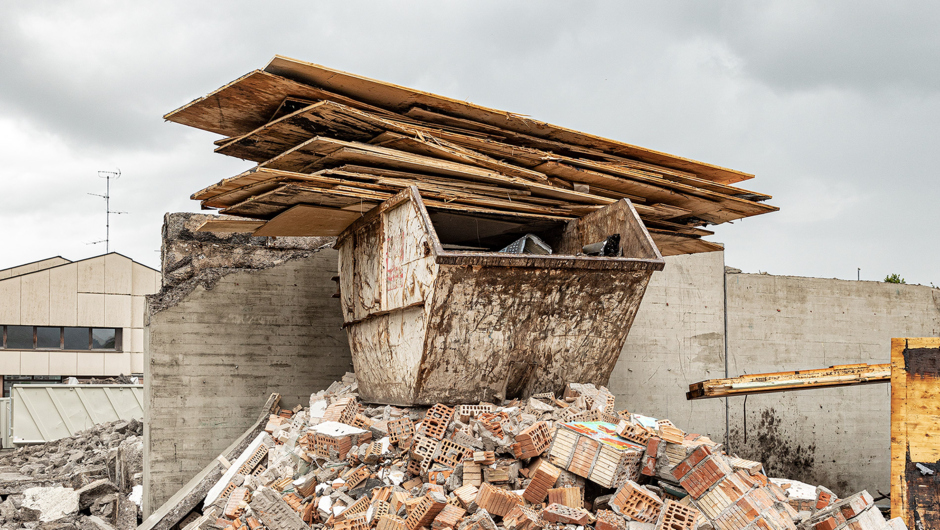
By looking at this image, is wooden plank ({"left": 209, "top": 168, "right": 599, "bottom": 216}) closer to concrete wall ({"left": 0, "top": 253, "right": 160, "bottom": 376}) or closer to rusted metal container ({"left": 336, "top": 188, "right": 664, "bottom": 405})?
rusted metal container ({"left": 336, "top": 188, "right": 664, "bottom": 405})

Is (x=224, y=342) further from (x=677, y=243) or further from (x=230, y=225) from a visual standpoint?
(x=677, y=243)

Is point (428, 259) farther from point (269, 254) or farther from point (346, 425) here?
point (269, 254)

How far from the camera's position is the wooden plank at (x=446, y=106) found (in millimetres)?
6086

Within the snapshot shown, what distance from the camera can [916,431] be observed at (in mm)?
6074

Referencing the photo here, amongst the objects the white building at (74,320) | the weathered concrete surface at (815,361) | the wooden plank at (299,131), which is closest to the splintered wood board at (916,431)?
the weathered concrete surface at (815,361)

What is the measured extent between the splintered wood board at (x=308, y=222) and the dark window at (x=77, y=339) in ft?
63.5

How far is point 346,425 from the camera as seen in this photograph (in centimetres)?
689

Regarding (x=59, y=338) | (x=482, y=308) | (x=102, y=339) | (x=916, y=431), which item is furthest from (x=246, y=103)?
(x=59, y=338)

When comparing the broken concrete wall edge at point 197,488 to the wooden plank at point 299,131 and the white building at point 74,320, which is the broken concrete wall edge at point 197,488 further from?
the white building at point 74,320

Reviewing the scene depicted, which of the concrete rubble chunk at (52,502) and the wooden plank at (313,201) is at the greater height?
the wooden plank at (313,201)

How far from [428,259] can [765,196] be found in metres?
4.51

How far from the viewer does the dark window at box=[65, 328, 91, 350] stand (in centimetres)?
2377

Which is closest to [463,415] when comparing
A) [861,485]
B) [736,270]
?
[736,270]

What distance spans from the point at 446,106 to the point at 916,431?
5005 millimetres
